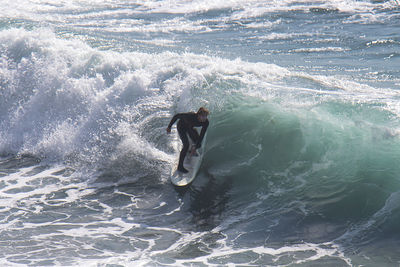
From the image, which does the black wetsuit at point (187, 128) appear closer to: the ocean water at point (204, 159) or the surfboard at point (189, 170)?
the surfboard at point (189, 170)

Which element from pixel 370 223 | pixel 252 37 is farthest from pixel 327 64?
pixel 370 223

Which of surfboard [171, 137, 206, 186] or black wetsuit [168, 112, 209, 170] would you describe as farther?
surfboard [171, 137, 206, 186]

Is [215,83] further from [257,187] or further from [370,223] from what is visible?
[370,223]

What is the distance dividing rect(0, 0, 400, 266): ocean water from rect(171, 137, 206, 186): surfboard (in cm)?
15

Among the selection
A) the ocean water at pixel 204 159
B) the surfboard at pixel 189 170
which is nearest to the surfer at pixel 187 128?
the surfboard at pixel 189 170

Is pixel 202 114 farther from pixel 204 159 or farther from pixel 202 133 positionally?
pixel 204 159

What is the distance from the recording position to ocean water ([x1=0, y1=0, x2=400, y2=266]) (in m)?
7.55

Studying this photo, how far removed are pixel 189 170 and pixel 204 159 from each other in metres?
0.67

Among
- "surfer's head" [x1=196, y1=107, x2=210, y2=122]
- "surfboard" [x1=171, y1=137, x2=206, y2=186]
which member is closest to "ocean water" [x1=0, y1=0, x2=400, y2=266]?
"surfboard" [x1=171, y1=137, x2=206, y2=186]

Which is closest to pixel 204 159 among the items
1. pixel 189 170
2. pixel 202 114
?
→ pixel 189 170

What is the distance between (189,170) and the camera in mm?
10039

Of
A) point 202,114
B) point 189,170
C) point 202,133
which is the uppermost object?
point 202,114

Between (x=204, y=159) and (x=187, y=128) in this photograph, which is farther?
(x=204, y=159)

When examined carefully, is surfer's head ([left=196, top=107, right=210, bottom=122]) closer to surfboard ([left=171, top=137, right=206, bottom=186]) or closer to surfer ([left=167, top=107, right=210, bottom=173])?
surfer ([left=167, top=107, right=210, bottom=173])
